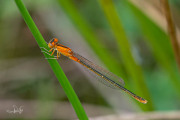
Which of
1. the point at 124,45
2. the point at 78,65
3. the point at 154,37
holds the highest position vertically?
the point at 78,65

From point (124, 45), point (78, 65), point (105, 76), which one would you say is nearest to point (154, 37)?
point (124, 45)

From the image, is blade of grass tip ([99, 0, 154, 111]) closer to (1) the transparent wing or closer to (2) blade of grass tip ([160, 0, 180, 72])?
(1) the transparent wing

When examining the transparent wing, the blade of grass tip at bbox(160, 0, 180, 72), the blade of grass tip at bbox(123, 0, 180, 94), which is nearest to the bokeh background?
the blade of grass tip at bbox(123, 0, 180, 94)

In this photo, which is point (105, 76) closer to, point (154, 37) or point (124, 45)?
point (124, 45)

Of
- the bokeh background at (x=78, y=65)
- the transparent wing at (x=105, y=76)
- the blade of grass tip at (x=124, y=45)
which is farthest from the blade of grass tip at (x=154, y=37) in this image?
the transparent wing at (x=105, y=76)

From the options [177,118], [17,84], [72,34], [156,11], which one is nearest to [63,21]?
[72,34]
